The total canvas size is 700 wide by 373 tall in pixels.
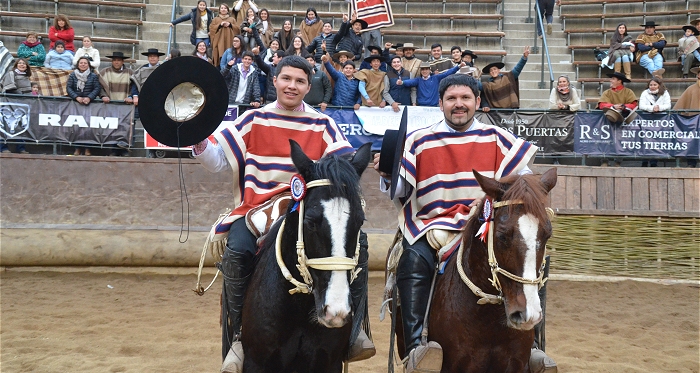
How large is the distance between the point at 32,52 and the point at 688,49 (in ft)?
44.3

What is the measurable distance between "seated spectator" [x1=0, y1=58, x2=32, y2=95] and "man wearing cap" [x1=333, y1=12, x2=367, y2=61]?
18.0 feet

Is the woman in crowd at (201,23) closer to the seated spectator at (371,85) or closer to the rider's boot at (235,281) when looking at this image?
the seated spectator at (371,85)

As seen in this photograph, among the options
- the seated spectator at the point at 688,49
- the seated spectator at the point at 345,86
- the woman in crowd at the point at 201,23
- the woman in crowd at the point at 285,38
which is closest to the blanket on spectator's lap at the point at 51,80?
the woman in crowd at the point at 201,23

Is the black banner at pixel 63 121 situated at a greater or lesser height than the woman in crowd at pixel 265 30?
lesser

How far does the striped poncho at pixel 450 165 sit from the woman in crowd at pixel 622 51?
12.0 meters

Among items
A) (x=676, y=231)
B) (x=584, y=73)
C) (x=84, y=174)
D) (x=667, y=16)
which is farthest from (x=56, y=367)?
(x=667, y=16)

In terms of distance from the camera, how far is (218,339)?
23.3 feet

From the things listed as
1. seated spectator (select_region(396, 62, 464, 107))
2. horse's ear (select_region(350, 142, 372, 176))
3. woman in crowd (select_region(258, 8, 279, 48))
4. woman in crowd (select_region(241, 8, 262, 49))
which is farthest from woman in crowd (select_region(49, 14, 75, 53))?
horse's ear (select_region(350, 142, 372, 176))

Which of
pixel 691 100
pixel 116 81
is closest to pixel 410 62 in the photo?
pixel 691 100

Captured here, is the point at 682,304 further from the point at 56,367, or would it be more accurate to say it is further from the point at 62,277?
the point at 62,277

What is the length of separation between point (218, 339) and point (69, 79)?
565 centimetres

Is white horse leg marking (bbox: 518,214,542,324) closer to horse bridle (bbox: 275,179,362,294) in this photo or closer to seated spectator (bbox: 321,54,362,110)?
horse bridle (bbox: 275,179,362,294)

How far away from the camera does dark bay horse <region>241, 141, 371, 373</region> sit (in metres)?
3.12

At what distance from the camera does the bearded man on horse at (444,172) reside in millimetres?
4262
